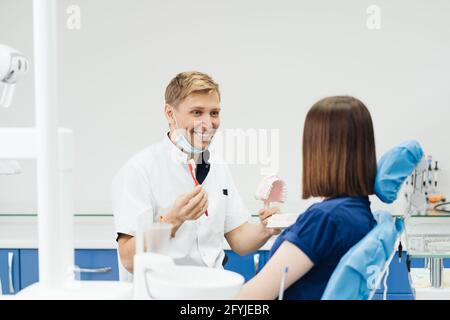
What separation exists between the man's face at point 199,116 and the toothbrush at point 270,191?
247 millimetres

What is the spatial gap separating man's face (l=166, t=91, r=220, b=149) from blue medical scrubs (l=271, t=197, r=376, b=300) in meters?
0.66

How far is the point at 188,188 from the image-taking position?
203 cm

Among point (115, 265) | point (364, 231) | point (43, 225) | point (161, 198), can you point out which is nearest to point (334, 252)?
point (364, 231)

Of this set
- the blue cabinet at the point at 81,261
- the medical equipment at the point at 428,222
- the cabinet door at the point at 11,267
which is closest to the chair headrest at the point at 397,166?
the medical equipment at the point at 428,222

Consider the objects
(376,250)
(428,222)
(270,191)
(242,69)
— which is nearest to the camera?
(376,250)

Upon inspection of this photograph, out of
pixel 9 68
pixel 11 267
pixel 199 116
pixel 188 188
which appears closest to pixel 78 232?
pixel 11 267

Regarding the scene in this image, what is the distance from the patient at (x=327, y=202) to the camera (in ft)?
4.30

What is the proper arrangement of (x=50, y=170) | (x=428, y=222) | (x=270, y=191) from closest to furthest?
(x=50, y=170) < (x=270, y=191) < (x=428, y=222)

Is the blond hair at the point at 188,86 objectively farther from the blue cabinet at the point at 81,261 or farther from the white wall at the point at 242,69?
the white wall at the point at 242,69

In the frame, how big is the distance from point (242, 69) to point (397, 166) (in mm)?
2281

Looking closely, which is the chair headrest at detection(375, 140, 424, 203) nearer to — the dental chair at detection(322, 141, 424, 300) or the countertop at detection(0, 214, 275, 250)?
the dental chair at detection(322, 141, 424, 300)

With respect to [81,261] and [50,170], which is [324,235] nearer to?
[50,170]

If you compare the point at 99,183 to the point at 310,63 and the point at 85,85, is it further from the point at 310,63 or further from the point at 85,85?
the point at 310,63

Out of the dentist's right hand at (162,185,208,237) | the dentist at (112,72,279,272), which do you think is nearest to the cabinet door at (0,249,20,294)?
the dentist at (112,72,279,272)
